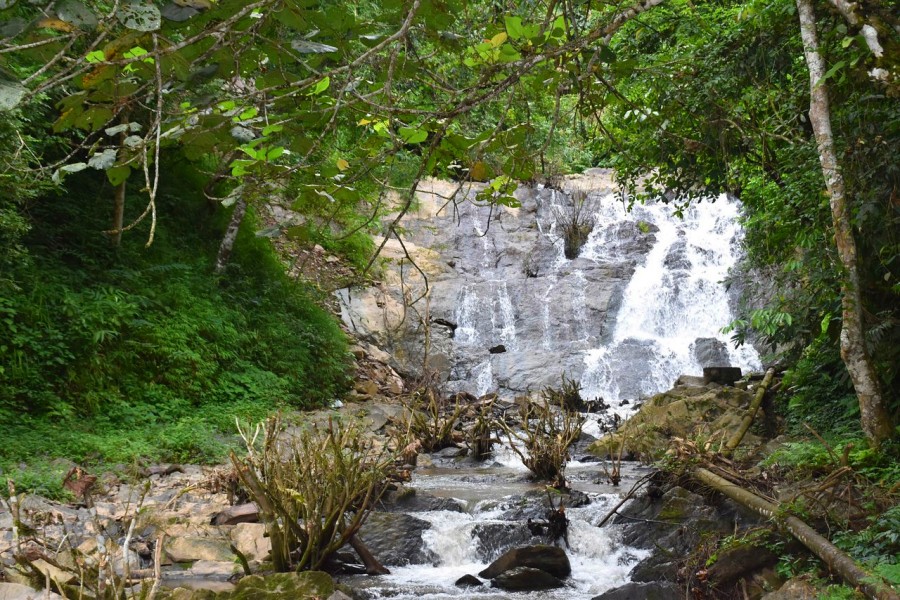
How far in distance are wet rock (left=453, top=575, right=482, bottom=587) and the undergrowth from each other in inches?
133

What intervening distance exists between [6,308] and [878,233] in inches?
307

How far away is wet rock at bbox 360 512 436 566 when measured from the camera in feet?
18.9

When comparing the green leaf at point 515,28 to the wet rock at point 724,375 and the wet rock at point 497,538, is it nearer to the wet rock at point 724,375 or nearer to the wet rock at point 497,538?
the wet rock at point 497,538

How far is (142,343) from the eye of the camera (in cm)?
854

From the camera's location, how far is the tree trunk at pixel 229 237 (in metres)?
10.9

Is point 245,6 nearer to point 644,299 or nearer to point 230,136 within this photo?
point 230,136

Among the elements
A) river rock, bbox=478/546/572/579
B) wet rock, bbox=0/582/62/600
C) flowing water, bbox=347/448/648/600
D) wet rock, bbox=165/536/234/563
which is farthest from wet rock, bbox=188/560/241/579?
river rock, bbox=478/546/572/579

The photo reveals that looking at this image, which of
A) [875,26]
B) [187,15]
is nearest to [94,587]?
[187,15]

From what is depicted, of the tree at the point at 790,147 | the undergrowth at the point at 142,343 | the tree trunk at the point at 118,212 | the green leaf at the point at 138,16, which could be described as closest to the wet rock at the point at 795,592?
the tree at the point at 790,147

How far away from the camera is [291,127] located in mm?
2102

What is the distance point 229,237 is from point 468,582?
735cm

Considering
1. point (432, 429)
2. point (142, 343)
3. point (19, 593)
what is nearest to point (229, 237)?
point (142, 343)

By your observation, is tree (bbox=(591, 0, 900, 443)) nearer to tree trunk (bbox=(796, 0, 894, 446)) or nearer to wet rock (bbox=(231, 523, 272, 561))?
tree trunk (bbox=(796, 0, 894, 446))

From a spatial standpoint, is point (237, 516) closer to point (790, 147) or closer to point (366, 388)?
point (790, 147)
